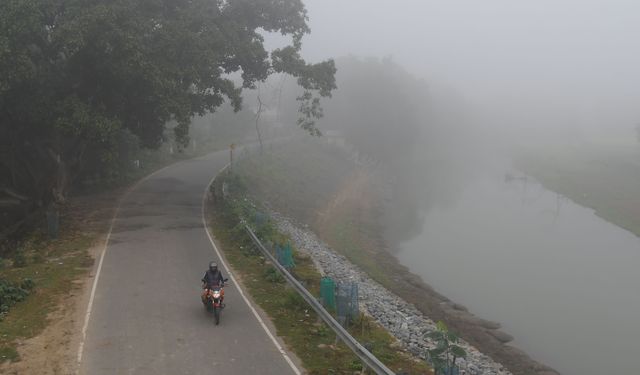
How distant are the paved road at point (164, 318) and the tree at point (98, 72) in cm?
544

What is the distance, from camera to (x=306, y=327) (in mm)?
14484

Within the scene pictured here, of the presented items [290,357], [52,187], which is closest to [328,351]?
[290,357]

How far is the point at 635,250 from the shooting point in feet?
117

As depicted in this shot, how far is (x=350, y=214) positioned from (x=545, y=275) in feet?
52.4

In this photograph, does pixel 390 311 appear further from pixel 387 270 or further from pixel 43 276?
pixel 43 276

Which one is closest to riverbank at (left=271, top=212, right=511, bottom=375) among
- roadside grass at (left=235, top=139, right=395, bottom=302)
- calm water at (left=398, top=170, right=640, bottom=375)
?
roadside grass at (left=235, top=139, right=395, bottom=302)

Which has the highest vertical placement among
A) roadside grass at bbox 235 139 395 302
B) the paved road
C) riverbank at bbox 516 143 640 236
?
riverbank at bbox 516 143 640 236

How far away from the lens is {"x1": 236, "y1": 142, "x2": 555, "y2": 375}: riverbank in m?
20.8

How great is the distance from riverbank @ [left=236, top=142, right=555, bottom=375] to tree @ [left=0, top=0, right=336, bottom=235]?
11105 millimetres

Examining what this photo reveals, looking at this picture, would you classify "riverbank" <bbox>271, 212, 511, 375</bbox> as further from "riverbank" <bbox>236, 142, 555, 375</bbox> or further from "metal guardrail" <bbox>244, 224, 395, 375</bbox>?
"metal guardrail" <bbox>244, 224, 395, 375</bbox>

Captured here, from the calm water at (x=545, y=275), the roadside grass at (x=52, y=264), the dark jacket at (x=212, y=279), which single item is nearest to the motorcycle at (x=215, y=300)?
the dark jacket at (x=212, y=279)

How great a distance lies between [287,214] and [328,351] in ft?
80.2

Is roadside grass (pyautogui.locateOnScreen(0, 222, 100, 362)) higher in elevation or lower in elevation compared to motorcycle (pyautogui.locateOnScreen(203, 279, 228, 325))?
lower

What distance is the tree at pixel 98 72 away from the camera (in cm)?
2217
